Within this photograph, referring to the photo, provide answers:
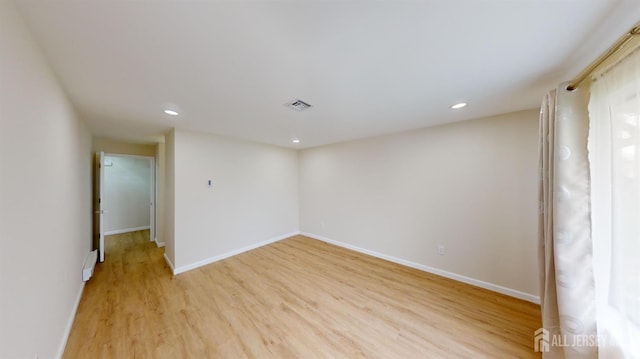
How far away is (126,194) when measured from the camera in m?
5.39

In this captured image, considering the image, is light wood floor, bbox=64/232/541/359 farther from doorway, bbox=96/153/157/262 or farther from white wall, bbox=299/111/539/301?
doorway, bbox=96/153/157/262

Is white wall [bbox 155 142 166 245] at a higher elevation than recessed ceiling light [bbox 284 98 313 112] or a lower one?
lower

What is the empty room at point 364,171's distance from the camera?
3.36 feet

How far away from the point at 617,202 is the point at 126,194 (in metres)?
8.24

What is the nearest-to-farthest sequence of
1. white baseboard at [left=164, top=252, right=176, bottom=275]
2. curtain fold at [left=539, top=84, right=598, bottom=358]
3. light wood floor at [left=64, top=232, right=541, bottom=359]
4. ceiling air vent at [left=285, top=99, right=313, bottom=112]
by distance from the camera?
1. curtain fold at [left=539, top=84, right=598, bottom=358]
2. light wood floor at [left=64, top=232, right=541, bottom=359]
3. ceiling air vent at [left=285, top=99, right=313, bottom=112]
4. white baseboard at [left=164, top=252, right=176, bottom=275]

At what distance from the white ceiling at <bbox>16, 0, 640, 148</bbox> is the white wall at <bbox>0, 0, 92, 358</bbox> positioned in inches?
8.4

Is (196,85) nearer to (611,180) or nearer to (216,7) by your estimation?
(216,7)

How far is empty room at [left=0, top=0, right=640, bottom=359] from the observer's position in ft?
3.36

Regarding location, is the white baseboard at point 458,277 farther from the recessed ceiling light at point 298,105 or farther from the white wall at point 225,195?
the recessed ceiling light at point 298,105

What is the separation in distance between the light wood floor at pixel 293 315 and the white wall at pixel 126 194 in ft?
9.09

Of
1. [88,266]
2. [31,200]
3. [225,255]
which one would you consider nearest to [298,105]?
[31,200]

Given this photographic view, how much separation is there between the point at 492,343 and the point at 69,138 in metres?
4.52

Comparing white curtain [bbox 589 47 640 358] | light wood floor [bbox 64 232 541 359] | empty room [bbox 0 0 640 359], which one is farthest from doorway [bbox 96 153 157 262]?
white curtain [bbox 589 47 640 358]

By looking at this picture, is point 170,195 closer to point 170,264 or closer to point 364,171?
point 170,264
